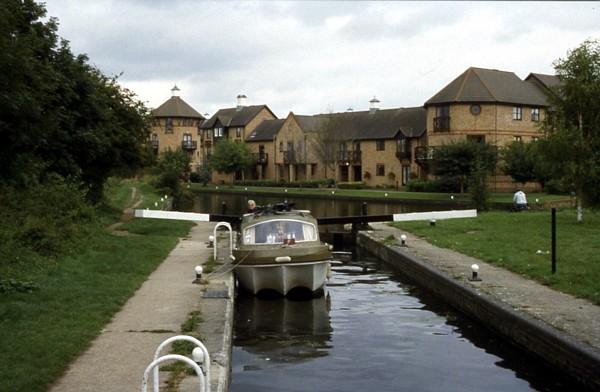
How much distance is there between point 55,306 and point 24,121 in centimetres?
473

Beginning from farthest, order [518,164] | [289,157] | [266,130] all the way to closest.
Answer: [266,130] → [289,157] → [518,164]

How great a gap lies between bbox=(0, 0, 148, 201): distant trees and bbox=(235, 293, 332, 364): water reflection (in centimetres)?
634

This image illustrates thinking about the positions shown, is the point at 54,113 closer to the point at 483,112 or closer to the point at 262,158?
the point at 483,112

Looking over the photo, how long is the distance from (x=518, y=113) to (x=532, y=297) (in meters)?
58.0

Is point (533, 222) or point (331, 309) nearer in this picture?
point (331, 309)

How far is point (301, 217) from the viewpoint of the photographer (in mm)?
19109

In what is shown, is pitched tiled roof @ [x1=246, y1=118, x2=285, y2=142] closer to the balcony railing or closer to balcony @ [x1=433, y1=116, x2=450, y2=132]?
the balcony railing

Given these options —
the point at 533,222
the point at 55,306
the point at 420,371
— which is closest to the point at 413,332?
the point at 420,371

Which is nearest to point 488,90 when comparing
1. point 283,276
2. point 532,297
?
point 283,276

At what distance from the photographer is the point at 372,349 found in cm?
1356

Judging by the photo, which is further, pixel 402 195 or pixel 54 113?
pixel 402 195

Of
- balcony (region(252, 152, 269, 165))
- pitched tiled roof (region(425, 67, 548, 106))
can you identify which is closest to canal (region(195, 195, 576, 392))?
pitched tiled roof (region(425, 67, 548, 106))

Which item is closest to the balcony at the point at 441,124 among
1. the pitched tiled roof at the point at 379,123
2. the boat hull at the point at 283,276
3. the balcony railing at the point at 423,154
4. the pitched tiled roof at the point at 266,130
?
the balcony railing at the point at 423,154

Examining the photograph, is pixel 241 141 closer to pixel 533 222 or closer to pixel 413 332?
pixel 533 222
